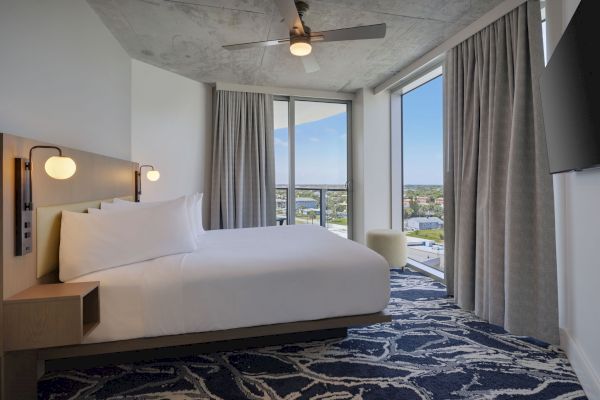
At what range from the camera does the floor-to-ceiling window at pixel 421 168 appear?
354 cm

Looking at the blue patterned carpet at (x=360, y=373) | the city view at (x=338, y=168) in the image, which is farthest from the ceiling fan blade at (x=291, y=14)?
the blue patterned carpet at (x=360, y=373)

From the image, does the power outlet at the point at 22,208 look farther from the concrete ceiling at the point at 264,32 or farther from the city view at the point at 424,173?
the city view at the point at 424,173

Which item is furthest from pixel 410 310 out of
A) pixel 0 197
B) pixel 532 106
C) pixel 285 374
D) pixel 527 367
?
pixel 0 197

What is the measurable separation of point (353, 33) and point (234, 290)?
207 cm

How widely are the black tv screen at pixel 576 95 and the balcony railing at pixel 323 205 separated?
3170 mm

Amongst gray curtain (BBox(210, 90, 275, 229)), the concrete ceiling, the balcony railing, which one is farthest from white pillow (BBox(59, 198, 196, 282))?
the balcony railing

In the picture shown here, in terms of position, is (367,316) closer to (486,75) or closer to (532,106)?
(532,106)

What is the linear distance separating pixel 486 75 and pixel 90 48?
3.21 meters

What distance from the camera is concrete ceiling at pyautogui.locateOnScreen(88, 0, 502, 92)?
239 centimetres

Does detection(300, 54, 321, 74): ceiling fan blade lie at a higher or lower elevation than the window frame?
higher

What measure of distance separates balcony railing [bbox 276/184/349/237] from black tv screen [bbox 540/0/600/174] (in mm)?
3170

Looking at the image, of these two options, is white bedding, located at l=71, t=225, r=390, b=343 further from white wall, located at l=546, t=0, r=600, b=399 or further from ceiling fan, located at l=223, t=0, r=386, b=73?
ceiling fan, located at l=223, t=0, r=386, b=73

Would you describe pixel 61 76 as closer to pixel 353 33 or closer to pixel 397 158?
pixel 353 33

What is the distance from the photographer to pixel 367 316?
1.81 m
